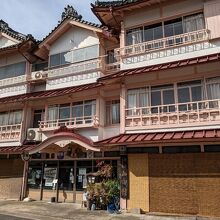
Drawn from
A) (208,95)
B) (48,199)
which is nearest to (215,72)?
(208,95)

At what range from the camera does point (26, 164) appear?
21344 mm

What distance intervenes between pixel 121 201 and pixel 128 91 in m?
6.58

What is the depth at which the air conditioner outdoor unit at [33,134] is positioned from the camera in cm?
2084

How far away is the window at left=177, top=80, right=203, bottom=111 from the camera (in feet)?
49.0

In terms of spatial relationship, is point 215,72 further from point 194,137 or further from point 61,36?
point 61,36

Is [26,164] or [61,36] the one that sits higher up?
[61,36]

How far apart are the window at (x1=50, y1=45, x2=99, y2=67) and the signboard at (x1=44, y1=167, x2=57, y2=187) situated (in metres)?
8.21

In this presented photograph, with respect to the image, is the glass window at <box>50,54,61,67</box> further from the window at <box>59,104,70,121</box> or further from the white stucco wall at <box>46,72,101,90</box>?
the window at <box>59,104,70,121</box>

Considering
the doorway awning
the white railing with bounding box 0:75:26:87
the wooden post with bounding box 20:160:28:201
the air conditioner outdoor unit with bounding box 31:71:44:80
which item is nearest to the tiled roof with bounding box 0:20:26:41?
the white railing with bounding box 0:75:26:87

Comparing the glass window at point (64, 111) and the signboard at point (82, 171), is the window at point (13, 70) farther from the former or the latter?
the signboard at point (82, 171)

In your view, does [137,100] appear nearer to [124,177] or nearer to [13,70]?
[124,177]

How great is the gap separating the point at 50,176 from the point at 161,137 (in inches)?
400

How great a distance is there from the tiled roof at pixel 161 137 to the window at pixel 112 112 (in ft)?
9.54

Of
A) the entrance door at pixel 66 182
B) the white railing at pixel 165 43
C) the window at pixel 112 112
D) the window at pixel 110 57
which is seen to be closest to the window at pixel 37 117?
the entrance door at pixel 66 182
